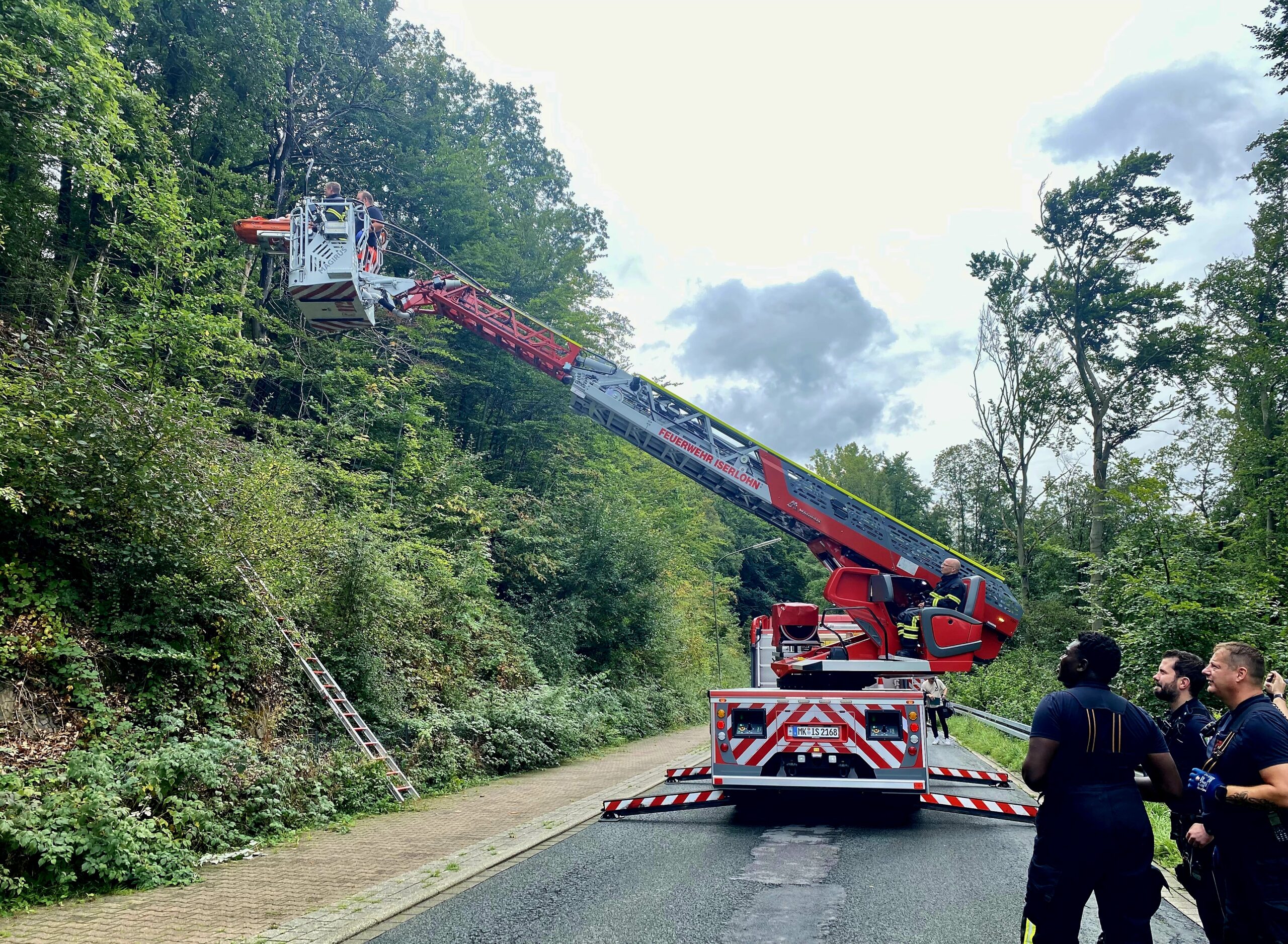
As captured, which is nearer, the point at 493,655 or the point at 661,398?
the point at 661,398

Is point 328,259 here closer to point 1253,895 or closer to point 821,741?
point 821,741

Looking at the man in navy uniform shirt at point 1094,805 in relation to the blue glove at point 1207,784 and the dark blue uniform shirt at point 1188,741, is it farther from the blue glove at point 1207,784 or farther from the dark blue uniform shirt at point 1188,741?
the dark blue uniform shirt at point 1188,741

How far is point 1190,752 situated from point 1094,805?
2.88 ft

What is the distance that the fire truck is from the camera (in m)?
8.06

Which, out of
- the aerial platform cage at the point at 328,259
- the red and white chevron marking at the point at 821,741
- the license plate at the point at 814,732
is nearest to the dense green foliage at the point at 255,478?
the aerial platform cage at the point at 328,259

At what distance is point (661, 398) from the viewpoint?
12156 mm

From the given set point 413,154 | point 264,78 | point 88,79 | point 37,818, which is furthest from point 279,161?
point 37,818

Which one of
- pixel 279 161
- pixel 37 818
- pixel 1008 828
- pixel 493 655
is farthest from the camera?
pixel 279 161

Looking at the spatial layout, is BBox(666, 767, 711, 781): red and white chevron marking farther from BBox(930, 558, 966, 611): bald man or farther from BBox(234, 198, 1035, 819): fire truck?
BBox(930, 558, 966, 611): bald man

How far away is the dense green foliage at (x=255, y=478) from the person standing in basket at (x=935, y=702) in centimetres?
615

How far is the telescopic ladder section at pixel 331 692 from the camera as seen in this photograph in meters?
9.41

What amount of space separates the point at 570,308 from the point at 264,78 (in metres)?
11.3

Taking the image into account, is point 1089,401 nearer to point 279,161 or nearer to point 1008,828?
point 1008,828

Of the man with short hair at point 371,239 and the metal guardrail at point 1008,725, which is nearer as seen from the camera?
the metal guardrail at point 1008,725
